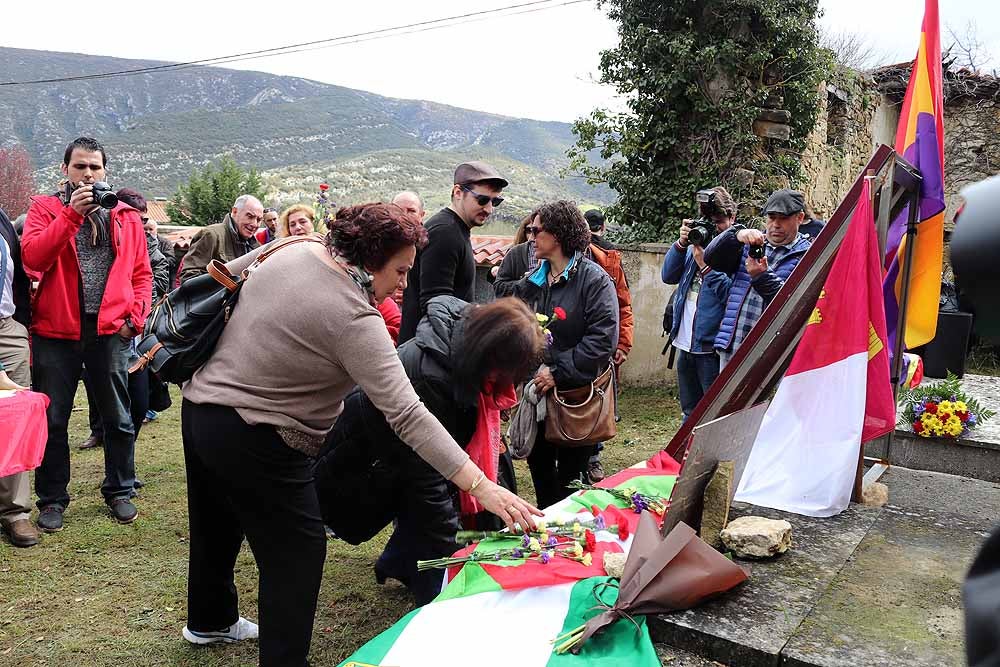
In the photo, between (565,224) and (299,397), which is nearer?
(299,397)

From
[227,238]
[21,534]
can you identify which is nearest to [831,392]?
[21,534]

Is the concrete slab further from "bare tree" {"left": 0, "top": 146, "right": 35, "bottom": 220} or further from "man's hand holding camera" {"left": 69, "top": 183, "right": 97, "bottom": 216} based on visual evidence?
"bare tree" {"left": 0, "top": 146, "right": 35, "bottom": 220}

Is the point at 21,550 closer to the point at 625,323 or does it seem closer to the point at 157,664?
the point at 157,664

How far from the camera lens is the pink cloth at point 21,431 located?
3.23 meters

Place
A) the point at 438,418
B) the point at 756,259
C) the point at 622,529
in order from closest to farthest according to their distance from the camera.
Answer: the point at 622,529
the point at 438,418
the point at 756,259

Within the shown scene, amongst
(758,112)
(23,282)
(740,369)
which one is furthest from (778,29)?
(23,282)

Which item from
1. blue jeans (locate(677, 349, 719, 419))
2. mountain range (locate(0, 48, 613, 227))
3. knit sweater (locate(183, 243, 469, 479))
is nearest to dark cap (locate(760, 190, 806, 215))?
blue jeans (locate(677, 349, 719, 419))

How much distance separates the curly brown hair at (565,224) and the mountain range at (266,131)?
2897 centimetres

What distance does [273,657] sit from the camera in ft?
8.17

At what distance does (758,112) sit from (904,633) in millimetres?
7562

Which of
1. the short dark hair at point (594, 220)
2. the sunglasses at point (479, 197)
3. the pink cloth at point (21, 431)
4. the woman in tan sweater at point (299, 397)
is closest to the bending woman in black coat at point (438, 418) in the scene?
the woman in tan sweater at point (299, 397)

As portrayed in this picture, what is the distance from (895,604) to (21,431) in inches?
133

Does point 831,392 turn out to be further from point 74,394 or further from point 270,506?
point 74,394

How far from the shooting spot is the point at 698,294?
5277mm
